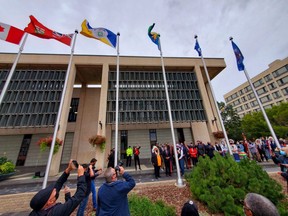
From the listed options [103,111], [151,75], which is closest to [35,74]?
[103,111]

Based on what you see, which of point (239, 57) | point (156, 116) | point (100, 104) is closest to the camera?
point (239, 57)

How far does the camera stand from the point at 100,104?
1281cm

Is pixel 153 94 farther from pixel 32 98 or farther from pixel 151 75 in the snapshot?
pixel 32 98

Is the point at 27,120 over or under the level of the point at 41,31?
under

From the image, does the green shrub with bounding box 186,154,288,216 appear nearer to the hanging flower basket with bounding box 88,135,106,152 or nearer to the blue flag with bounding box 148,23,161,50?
the hanging flower basket with bounding box 88,135,106,152

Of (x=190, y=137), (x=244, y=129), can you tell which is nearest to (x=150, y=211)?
(x=190, y=137)

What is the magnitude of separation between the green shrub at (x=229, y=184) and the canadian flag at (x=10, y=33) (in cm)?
1116

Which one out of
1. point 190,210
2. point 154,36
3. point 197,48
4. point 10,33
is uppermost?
point 154,36

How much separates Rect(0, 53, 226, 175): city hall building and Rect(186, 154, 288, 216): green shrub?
8154 millimetres

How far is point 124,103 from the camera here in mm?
13477

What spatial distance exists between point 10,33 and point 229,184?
1217cm

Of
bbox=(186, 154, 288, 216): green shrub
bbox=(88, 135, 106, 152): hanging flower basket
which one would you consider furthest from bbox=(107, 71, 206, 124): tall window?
bbox=(186, 154, 288, 216): green shrub

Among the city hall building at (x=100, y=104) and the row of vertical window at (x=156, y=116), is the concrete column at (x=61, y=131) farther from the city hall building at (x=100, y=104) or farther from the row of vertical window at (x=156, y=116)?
the row of vertical window at (x=156, y=116)

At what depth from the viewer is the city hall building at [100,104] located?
12258mm
